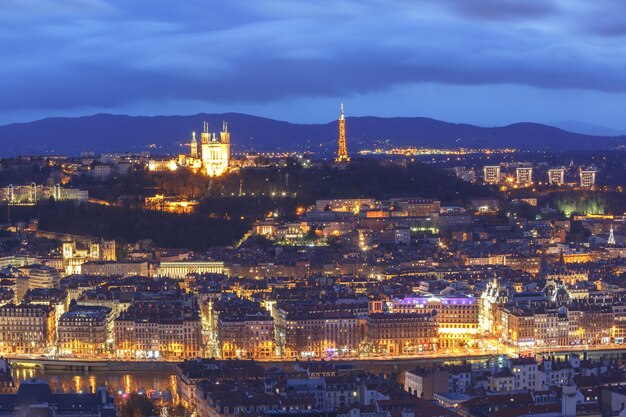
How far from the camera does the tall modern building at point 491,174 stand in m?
67.6

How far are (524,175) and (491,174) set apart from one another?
1582 mm

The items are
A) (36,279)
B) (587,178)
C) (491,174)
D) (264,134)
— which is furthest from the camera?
(264,134)

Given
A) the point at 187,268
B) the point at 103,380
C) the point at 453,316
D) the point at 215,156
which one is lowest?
the point at 103,380

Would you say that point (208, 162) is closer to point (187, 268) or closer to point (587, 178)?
point (187, 268)

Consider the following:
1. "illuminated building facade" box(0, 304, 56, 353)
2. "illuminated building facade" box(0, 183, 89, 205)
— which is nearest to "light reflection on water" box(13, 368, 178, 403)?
"illuminated building facade" box(0, 304, 56, 353)

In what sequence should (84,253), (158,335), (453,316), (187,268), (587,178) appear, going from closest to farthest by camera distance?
(158,335) < (453,316) < (187,268) < (84,253) < (587,178)

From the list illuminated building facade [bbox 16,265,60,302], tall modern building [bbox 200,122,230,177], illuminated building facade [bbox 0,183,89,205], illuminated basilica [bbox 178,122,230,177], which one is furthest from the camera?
tall modern building [bbox 200,122,230,177]

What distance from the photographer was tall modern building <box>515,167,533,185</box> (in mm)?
67250

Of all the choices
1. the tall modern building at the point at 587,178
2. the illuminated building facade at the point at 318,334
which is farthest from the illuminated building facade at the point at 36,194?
the tall modern building at the point at 587,178

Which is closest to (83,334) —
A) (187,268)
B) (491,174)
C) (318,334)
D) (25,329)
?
(25,329)

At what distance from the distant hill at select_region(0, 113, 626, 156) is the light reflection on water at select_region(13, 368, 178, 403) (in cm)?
6798

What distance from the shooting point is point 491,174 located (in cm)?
6844

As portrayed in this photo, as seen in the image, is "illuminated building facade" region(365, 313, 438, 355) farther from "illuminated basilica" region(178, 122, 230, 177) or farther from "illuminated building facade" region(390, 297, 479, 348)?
"illuminated basilica" region(178, 122, 230, 177)

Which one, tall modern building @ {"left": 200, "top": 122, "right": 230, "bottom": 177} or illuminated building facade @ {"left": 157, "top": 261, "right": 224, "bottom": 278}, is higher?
tall modern building @ {"left": 200, "top": 122, "right": 230, "bottom": 177}
